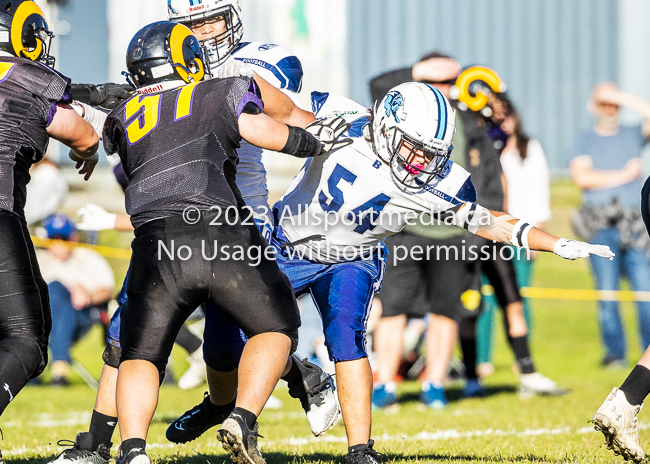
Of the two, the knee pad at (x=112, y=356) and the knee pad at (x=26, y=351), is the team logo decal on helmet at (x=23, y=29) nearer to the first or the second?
the knee pad at (x=26, y=351)

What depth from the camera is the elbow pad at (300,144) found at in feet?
10.5

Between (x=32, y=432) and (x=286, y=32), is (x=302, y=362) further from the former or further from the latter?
(x=286, y=32)

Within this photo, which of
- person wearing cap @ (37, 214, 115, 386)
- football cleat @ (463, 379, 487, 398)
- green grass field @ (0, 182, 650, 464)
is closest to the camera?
green grass field @ (0, 182, 650, 464)

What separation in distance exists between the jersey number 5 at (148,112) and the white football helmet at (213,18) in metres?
0.89

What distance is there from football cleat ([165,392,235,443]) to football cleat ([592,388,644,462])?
1.71 m

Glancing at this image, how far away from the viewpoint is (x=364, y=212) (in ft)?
12.5

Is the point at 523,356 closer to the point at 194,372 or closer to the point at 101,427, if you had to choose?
the point at 194,372

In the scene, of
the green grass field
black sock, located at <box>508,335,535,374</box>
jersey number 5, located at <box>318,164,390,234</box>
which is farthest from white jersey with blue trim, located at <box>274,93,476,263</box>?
black sock, located at <box>508,335,535,374</box>

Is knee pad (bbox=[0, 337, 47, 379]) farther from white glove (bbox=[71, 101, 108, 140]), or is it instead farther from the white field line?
the white field line

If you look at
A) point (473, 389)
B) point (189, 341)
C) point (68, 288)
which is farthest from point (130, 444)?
point (68, 288)

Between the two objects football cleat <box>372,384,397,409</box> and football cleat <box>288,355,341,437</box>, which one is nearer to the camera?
football cleat <box>288,355,341,437</box>

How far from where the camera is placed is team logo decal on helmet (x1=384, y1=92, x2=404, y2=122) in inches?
143

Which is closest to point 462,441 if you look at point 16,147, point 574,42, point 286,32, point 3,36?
point 16,147

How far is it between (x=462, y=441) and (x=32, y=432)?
259 centimetres
